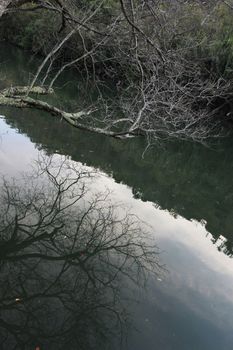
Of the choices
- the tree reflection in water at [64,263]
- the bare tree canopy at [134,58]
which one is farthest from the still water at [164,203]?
the bare tree canopy at [134,58]

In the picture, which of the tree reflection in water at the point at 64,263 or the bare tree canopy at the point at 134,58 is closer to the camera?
the bare tree canopy at the point at 134,58

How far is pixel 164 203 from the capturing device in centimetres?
1159

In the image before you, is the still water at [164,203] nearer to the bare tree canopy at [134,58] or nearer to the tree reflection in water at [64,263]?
the tree reflection in water at [64,263]

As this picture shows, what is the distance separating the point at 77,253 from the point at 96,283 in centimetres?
80

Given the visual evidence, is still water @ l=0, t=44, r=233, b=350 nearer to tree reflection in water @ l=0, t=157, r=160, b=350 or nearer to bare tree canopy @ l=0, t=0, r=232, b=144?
tree reflection in water @ l=0, t=157, r=160, b=350

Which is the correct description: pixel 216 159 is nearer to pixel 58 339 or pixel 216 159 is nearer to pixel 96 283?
pixel 96 283

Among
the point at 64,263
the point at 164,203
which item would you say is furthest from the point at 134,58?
the point at 164,203

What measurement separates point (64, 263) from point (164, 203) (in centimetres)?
467

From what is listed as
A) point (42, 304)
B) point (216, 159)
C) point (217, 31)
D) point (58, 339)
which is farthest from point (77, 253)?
point (217, 31)

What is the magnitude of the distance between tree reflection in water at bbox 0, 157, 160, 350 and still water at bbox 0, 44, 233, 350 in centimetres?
10

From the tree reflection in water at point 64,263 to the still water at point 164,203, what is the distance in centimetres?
10

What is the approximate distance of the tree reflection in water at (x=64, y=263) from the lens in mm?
5941

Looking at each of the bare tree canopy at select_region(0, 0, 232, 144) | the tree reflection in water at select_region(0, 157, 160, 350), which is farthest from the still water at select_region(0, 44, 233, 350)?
the bare tree canopy at select_region(0, 0, 232, 144)

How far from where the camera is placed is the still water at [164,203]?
256 inches
